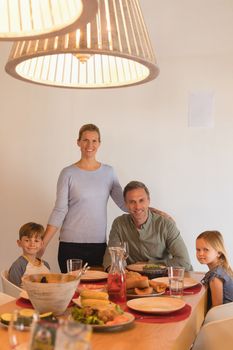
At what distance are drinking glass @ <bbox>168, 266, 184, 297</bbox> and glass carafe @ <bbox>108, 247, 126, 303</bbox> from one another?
0.68 ft

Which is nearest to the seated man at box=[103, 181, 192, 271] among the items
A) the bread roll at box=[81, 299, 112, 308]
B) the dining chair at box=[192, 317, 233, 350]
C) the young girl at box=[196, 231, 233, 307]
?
the young girl at box=[196, 231, 233, 307]

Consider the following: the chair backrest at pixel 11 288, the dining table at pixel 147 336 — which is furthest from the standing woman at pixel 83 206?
the dining table at pixel 147 336

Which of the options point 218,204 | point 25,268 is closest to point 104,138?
point 218,204

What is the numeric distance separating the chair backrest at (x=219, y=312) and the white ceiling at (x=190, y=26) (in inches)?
79.4

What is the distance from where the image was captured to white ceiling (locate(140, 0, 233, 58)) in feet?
11.4

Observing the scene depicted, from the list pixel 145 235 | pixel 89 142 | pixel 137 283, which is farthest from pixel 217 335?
pixel 89 142

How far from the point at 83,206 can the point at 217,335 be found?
141cm

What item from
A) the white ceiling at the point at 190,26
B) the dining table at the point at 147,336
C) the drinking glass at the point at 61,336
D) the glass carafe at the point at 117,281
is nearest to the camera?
the drinking glass at the point at 61,336

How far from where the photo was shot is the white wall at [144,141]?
11.5 ft

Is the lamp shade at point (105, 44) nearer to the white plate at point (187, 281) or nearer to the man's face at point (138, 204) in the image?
the white plate at point (187, 281)

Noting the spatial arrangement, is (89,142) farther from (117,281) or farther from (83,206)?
(117,281)

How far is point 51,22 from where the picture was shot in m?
0.95

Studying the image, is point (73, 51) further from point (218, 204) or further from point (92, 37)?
point (218, 204)

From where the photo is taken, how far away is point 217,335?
182cm
